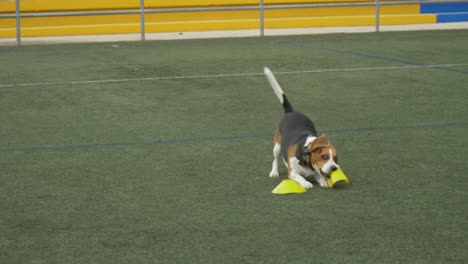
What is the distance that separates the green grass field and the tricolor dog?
15 centimetres

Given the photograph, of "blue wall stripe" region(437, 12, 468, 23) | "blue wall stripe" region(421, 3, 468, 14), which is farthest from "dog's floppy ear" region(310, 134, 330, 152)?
"blue wall stripe" region(421, 3, 468, 14)

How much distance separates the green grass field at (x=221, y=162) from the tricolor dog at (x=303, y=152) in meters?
0.15

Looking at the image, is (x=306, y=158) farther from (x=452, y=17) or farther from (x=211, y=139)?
(x=452, y=17)

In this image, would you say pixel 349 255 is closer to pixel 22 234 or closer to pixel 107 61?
pixel 22 234

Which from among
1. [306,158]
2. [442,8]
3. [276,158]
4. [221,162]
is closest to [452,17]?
[442,8]

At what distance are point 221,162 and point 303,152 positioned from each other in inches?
42.1

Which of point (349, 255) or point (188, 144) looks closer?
point (349, 255)

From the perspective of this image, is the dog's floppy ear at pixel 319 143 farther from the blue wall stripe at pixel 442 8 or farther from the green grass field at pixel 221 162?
the blue wall stripe at pixel 442 8

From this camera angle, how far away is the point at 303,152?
5672mm

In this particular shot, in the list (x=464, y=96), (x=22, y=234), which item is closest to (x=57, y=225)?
(x=22, y=234)

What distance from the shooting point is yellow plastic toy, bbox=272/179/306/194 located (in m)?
5.64

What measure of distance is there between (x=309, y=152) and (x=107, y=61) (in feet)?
26.3

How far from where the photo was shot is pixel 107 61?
43.5ft

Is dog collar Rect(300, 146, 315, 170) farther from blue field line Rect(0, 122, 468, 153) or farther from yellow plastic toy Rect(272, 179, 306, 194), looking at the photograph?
blue field line Rect(0, 122, 468, 153)
